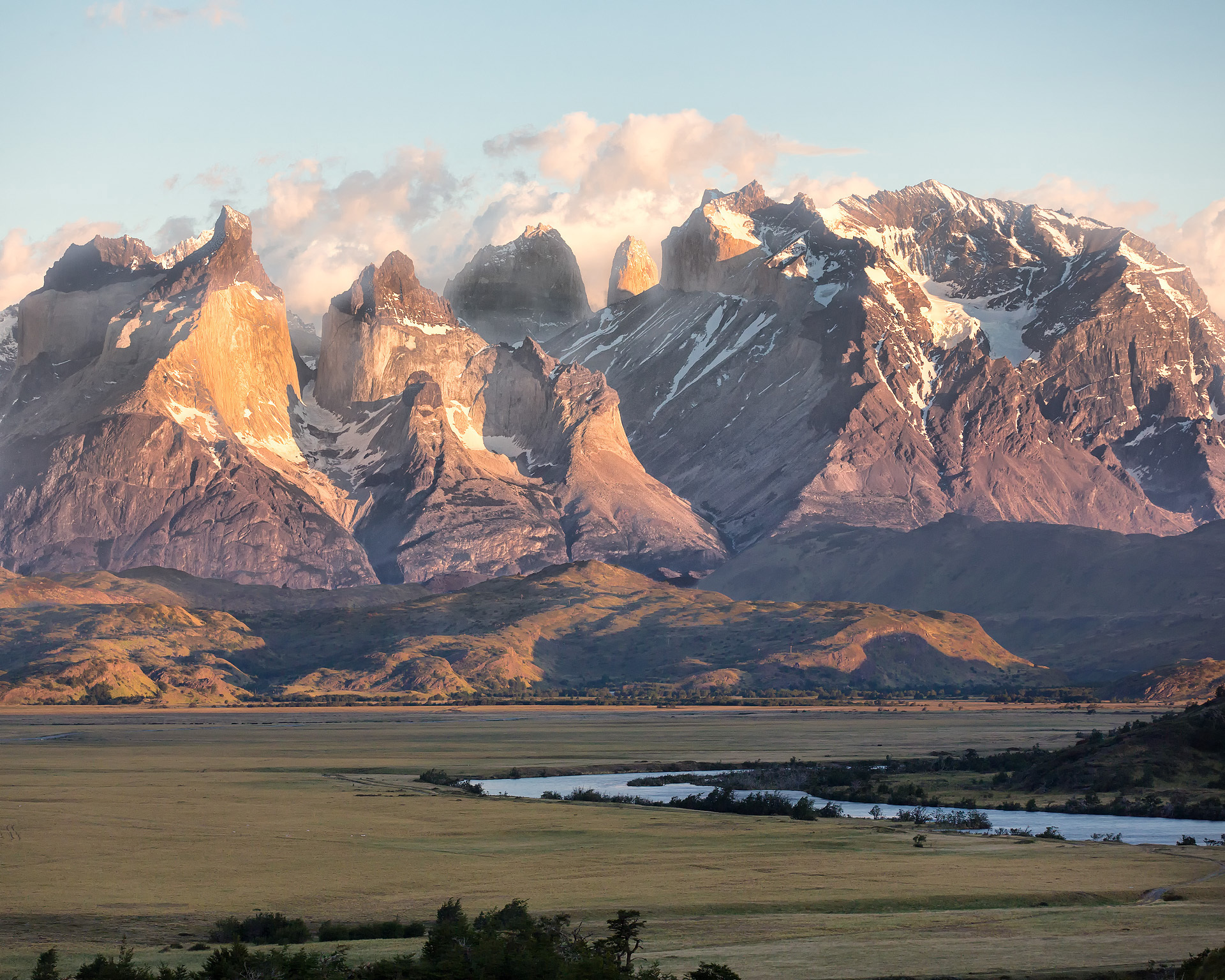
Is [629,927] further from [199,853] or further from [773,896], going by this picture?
[199,853]

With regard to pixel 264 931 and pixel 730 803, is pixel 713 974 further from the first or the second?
pixel 730 803

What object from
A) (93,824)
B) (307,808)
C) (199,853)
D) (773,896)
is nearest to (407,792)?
(307,808)

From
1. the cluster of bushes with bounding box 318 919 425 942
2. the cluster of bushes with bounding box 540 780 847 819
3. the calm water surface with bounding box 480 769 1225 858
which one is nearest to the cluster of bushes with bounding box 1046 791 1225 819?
the calm water surface with bounding box 480 769 1225 858

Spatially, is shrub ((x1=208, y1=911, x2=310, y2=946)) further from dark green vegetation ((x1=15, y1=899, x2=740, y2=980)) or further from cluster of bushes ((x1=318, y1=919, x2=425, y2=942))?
dark green vegetation ((x1=15, y1=899, x2=740, y2=980))

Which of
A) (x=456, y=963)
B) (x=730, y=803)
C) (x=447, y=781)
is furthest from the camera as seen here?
(x=447, y=781)

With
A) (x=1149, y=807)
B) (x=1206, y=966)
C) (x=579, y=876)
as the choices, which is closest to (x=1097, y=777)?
(x=1149, y=807)

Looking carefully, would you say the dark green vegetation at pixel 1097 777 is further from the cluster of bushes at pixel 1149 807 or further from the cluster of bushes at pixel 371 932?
the cluster of bushes at pixel 371 932
